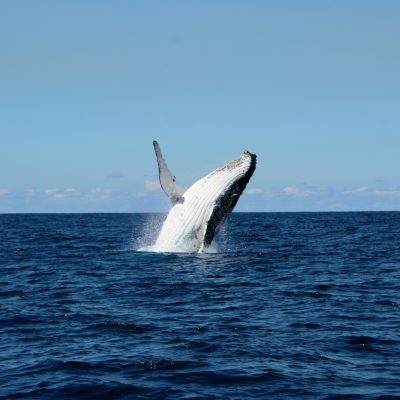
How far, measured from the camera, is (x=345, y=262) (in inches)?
1144

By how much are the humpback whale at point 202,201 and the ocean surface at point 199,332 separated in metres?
1.02

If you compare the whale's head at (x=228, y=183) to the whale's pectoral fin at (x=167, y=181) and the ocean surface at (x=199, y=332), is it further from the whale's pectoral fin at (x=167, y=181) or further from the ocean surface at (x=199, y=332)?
the ocean surface at (x=199, y=332)

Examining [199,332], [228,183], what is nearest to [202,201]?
[228,183]

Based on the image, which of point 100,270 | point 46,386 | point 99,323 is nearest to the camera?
point 46,386

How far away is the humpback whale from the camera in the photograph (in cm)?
2225

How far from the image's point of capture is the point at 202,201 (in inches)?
907

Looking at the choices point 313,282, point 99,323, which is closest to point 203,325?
point 99,323

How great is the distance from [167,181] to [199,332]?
9.02 m

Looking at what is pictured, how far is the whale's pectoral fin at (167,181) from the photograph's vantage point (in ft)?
72.9

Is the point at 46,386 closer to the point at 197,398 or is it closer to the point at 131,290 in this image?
the point at 197,398

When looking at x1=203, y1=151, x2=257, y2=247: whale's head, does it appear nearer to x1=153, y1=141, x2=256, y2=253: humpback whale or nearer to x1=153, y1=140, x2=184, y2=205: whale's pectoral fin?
x1=153, y1=141, x2=256, y2=253: humpback whale

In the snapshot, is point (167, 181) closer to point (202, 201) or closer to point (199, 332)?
point (202, 201)

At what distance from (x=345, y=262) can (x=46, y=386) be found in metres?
20.1

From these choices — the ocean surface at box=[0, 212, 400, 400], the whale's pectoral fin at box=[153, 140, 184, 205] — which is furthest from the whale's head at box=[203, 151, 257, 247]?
the ocean surface at box=[0, 212, 400, 400]
